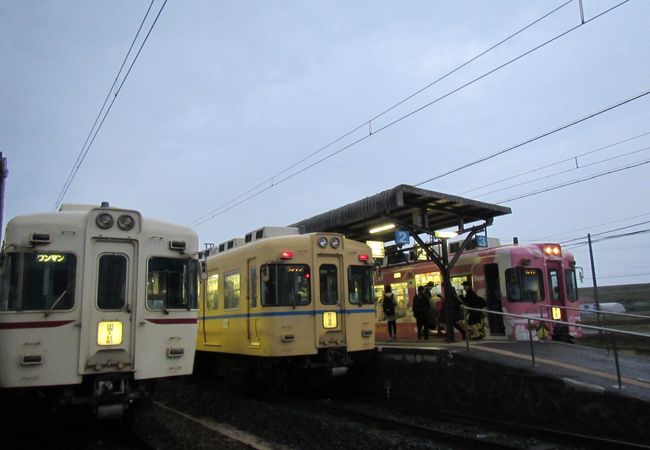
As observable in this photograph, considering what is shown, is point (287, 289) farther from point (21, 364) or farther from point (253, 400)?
point (21, 364)

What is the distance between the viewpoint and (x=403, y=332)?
1778 cm

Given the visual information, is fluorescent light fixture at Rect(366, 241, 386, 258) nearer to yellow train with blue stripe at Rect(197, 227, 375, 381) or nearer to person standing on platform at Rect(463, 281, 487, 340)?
person standing on platform at Rect(463, 281, 487, 340)

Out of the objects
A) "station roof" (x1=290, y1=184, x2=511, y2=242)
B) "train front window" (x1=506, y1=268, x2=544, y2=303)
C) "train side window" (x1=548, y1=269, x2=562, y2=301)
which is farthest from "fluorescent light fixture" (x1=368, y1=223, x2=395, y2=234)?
"train side window" (x1=548, y1=269, x2=562, y2=301)

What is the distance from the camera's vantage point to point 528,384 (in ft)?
28.1

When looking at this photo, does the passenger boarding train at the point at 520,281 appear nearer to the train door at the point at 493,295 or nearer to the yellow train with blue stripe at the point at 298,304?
the train door at the point at 493,295

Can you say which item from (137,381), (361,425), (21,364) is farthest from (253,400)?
(21,364)

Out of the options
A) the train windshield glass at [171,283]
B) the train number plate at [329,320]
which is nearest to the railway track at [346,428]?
the train number plate at [329,320]

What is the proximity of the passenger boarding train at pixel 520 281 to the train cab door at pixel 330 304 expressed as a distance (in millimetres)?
5641

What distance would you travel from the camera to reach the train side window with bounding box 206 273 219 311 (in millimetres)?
13434

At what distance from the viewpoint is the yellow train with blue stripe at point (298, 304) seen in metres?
10.6

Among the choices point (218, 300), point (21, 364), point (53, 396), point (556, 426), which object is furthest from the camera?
point (218, 300)

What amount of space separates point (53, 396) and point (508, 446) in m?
6.16

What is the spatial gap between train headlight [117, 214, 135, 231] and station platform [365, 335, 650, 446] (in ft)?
20.4

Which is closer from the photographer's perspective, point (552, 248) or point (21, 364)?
point (21, 364)
